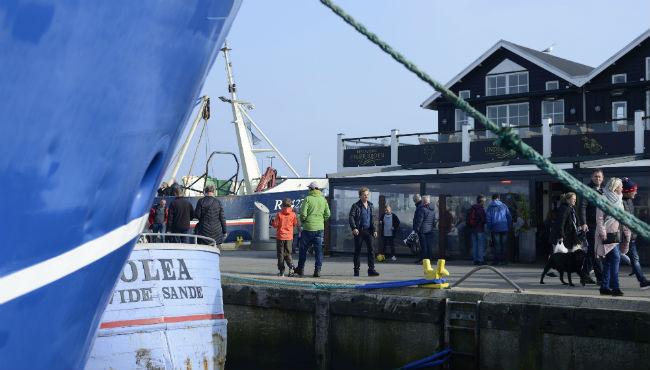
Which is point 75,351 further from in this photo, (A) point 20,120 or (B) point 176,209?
(B) point 176,209

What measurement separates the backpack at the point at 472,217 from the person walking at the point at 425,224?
0.99 meters

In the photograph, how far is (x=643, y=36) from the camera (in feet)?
96.1

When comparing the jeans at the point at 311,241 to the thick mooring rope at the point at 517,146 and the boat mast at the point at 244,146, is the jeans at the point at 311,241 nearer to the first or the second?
the thick mooring rope at the point at 517,146

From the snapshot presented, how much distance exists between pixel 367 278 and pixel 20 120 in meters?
10.6

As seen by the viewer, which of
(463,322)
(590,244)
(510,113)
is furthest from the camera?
(510,113)

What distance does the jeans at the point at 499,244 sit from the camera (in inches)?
671

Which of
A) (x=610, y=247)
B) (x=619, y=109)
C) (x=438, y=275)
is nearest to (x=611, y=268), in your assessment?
(x=610, y=247)

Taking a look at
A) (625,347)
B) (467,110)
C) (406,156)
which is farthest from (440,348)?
(406,156)

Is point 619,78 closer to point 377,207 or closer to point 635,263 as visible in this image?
point 377,207

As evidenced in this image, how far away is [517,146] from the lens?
4.26 meters

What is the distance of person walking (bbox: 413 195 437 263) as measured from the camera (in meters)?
17.9

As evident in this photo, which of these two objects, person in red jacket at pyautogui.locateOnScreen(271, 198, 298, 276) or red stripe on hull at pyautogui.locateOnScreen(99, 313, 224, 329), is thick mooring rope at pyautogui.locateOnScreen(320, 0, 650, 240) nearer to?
red stripe on hull at pyautogui.locateOnScreen(99, 313, 224, 329)

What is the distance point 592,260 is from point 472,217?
14.6 ft

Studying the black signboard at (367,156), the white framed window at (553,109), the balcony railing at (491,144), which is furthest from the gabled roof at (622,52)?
the black signboard at (367,156)
